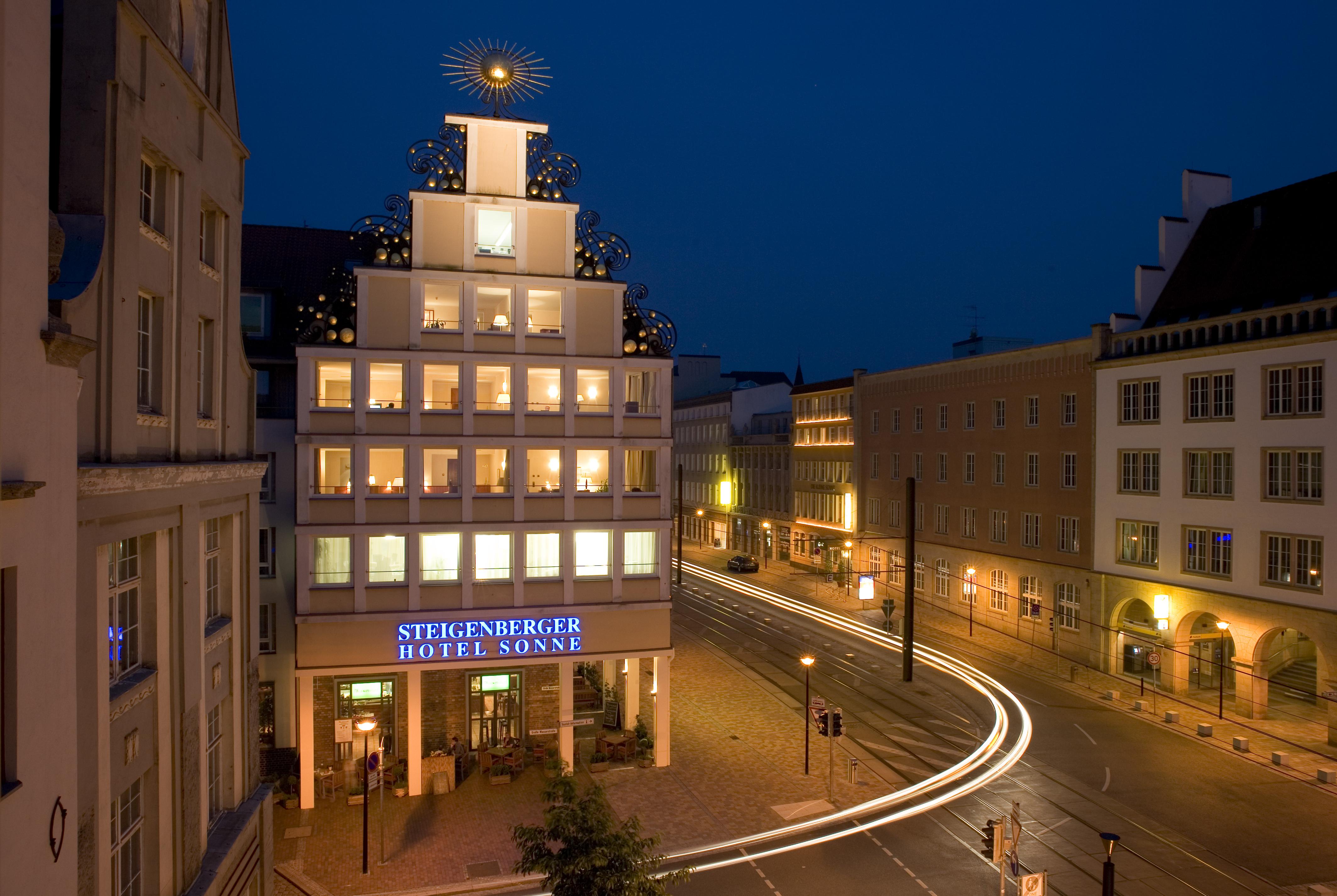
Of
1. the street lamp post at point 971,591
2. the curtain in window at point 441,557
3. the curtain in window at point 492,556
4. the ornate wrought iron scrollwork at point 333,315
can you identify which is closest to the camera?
the ornate wrought iron scrollwork at point 333,315

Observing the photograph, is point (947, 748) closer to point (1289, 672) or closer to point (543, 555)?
point (543, 555)

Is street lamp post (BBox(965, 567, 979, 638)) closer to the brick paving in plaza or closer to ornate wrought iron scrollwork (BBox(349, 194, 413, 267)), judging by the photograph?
the brick paving in plaza

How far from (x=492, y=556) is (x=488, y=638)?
8.42ft

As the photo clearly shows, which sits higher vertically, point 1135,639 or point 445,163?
point 445,163

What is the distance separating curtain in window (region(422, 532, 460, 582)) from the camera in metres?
28.8

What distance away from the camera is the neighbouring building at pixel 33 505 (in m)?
7.58

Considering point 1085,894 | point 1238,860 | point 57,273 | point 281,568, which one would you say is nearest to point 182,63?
point 57,273

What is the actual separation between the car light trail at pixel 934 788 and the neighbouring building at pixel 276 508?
48.8 feet

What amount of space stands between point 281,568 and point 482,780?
32.1 ft

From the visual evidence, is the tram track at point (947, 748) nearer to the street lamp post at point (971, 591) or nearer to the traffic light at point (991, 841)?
the traffic light at point (991, 841)

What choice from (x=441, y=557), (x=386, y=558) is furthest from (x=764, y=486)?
(x=386, y=558)

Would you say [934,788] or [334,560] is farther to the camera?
[334,560]

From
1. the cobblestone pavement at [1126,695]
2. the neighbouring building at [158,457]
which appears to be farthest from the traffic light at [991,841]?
the cobblestone pavement at [1126,695]

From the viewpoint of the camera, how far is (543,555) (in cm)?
2972
